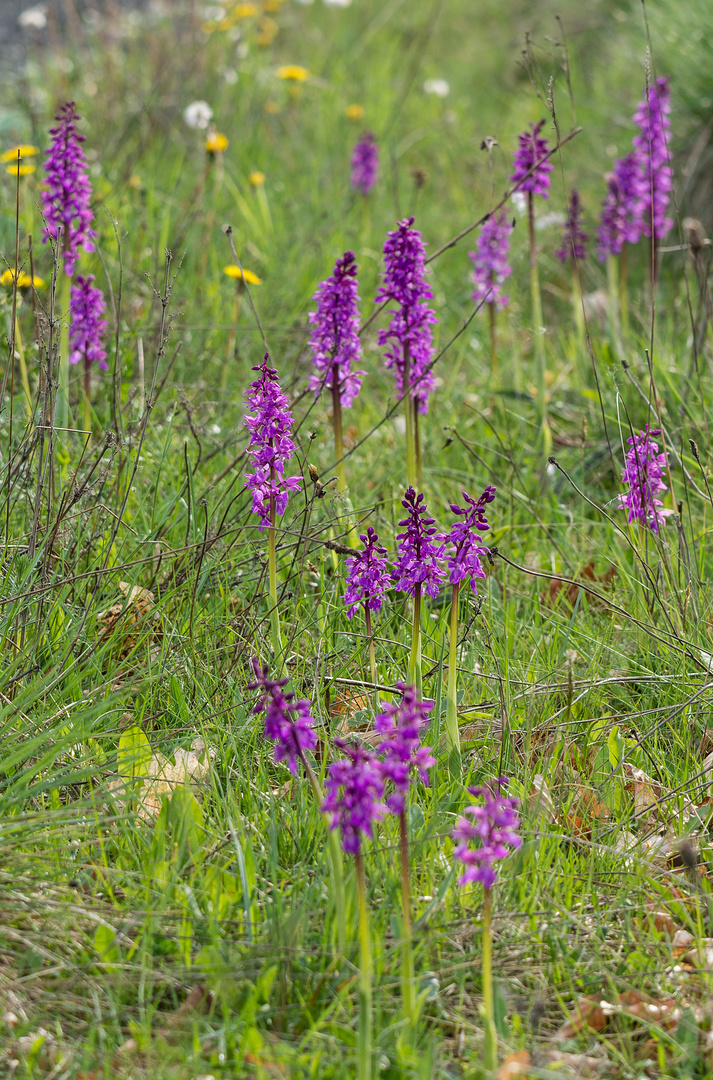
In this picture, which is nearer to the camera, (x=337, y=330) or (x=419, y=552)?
(x=419, y=552)

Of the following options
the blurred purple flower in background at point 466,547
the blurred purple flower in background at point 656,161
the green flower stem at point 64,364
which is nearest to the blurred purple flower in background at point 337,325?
the blurred purple flower in background at point 466,547

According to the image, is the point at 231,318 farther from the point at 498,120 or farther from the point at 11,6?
the point at 11,6

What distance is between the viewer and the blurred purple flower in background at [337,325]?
238cm

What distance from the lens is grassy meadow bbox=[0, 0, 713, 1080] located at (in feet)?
5.03

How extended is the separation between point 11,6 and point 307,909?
10918 millimetres

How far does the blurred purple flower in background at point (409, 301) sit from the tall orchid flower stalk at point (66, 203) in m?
0.93

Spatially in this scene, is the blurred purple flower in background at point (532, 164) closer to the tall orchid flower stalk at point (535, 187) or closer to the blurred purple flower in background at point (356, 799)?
the tall orchid flower stalk at point (535, 187)

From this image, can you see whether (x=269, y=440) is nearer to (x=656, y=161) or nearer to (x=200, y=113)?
(x=656, y=161)

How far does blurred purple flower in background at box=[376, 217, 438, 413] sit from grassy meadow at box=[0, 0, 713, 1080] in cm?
11

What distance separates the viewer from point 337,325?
7.88 feet

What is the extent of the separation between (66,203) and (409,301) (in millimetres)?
1130

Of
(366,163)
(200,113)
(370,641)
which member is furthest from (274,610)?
(200,113)

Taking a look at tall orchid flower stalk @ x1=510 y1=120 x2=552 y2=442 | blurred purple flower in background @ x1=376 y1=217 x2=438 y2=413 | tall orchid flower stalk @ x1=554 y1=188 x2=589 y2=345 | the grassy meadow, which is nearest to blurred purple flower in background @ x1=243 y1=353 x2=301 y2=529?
the grassy meadow

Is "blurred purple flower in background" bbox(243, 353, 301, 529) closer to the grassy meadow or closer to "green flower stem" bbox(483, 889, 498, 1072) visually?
the grassy meadow
